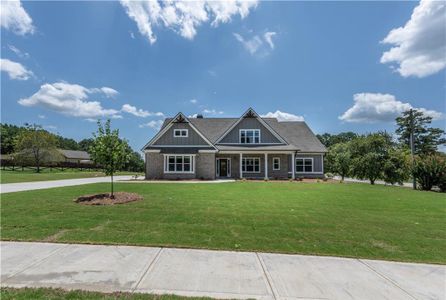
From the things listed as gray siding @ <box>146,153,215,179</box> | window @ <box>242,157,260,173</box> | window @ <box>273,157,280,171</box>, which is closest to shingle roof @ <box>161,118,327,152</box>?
window @ <box>273,157,280,171</box>

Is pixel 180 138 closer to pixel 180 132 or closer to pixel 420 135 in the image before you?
pixel 180 132

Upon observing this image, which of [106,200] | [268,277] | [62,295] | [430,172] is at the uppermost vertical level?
[430,172]

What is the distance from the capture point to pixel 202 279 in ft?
13.2

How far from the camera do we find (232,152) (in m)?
25.6

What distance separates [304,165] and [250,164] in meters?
6.49

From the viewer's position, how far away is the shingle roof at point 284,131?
28.2 meters

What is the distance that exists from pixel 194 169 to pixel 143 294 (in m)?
21.2

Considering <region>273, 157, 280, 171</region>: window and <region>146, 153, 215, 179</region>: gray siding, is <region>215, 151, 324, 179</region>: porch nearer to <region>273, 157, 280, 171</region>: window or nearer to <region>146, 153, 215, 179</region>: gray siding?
<region>273, 157, 280, 171</region>: window

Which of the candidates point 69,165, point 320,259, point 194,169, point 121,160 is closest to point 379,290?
point 320,259

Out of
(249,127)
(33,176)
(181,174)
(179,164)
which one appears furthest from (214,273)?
(33,176)

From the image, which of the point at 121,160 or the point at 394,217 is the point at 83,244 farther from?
the point at 394,217

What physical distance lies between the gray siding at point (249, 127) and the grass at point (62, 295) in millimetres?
23645

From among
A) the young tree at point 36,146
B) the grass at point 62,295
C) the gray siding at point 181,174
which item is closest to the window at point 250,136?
the gray siding at point 181,174

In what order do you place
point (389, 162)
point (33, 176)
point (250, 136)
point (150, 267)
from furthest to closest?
1. point (33, 176)
2. point (250, 136)
3. point (389, 162)
4. point (150, 267)
